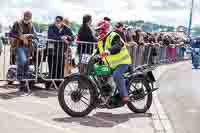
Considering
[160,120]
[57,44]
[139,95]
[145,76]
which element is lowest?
[160,120]

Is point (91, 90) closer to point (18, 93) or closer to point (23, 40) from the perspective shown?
point (18, 93)

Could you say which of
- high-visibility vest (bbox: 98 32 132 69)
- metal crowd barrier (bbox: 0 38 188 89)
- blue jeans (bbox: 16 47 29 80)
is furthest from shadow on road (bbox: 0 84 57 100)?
high-visibility vest (bbox: 98 32 132 69)

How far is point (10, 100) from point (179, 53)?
2272cm

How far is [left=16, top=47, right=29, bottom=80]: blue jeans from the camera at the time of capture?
11.5 meters

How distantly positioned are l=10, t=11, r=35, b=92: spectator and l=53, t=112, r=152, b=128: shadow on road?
111 inches

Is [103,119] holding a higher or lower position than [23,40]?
lower

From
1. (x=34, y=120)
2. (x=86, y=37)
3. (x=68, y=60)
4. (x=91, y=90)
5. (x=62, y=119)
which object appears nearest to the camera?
(x=34, y=120)

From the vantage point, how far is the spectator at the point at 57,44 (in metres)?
12.1

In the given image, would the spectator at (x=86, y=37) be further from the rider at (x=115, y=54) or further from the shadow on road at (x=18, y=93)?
the rider at (x=115, y=54)

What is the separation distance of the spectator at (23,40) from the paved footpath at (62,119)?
3.21ft

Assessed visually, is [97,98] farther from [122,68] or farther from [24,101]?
[24,101]

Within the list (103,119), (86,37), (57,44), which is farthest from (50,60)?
(103,119)

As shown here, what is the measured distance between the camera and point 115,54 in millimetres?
9086

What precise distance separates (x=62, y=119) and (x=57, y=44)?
3689mm
